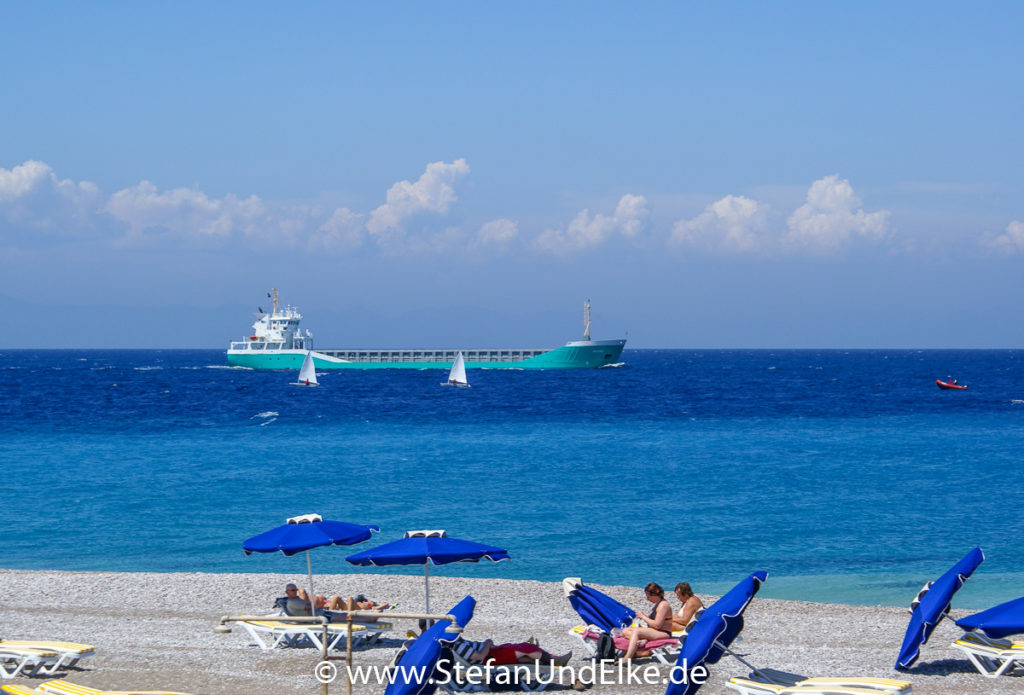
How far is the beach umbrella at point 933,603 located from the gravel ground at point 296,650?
0.28 metres

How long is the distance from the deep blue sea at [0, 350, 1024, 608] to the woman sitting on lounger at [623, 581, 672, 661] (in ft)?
19.8

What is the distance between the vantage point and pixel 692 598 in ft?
32.0

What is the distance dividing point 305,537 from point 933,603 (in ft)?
20.7

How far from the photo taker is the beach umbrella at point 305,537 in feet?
32.9

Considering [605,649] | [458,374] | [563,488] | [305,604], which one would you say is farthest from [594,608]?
[458,374]

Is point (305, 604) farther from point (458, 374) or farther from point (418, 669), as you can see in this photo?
point (458, 374)

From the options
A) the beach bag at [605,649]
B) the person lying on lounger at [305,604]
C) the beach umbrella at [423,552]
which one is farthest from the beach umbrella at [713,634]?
the person lying on lounger at [305,604]

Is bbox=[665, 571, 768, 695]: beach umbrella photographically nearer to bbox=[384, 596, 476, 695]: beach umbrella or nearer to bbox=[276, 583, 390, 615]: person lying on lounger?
bbox=[384, 596, 476, 695]: beach umbrella

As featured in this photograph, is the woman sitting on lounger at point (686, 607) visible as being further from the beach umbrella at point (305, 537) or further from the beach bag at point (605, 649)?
the beach umbrella at point (305, 537)

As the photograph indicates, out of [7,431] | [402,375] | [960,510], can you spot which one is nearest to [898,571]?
[960,510]

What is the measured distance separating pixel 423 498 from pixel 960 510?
13009 mm

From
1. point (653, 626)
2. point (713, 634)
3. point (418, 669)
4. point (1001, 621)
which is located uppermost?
point (713, 634)

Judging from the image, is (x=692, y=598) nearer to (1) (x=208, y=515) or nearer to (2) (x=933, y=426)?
(1) (x=208, y=515)

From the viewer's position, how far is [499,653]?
8875 millimetres
